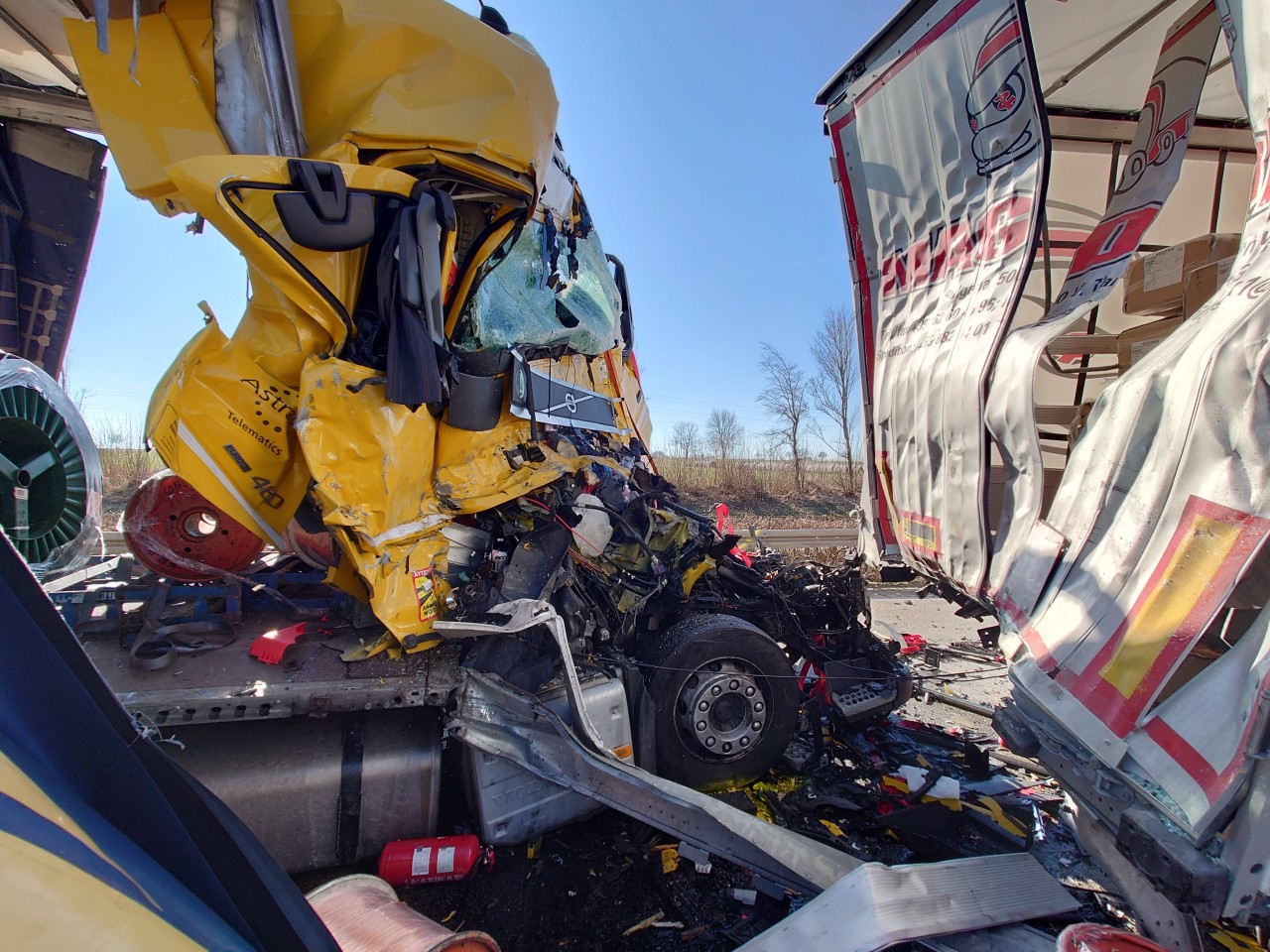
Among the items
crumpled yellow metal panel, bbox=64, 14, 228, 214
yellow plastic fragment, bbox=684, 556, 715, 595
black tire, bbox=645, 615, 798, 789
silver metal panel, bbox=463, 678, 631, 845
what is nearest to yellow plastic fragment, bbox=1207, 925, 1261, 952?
black tire, bbox=645, 615, 798, 789

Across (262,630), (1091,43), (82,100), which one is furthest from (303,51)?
(1091,43)

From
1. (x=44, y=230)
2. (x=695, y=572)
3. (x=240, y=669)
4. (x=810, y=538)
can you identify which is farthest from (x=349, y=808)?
(x=810, y=538)

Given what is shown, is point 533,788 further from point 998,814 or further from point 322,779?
point 998,814

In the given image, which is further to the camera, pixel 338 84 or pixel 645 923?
pixel 338 84

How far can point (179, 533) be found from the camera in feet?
9.78

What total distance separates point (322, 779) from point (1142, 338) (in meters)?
4.47

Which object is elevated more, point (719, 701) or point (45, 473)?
point (45, 473)

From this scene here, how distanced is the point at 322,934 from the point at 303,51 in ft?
10.3

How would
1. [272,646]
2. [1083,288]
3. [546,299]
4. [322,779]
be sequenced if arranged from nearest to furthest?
[322,779] < [272,646] < [1083,288] < [546,299]

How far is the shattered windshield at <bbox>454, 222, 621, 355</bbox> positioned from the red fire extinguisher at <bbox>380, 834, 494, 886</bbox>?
229 cm

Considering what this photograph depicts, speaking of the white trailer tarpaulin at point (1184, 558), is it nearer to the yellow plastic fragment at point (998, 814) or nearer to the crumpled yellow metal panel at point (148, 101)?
the yellow plastic fragment at point (998, 814)

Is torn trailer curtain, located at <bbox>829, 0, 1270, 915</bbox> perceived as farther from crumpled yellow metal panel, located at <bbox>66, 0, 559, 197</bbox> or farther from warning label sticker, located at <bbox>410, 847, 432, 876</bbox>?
warning label sticker, located at <bbox>410, 847, 432, 876</bbox>

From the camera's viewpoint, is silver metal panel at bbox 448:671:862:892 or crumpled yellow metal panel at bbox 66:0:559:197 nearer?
silver metal panel at bbox 448:671:862:892

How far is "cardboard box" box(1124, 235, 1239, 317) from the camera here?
2875 millimetres
